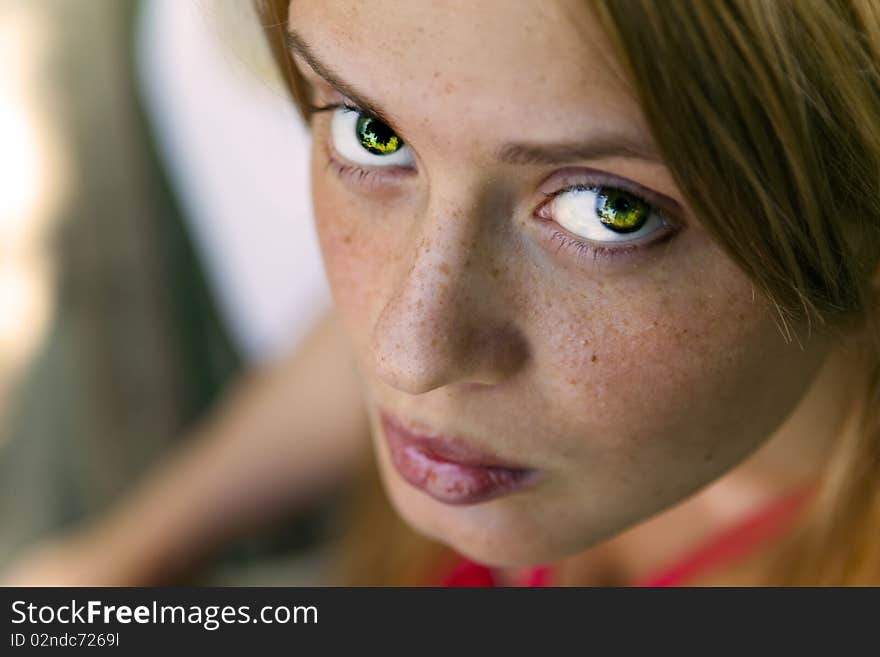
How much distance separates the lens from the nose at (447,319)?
565 mm

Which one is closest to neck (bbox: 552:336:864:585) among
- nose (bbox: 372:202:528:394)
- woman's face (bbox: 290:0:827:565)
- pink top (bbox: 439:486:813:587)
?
pink top (bbox: 439:486:813:587)

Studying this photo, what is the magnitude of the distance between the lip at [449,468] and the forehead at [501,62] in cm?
23

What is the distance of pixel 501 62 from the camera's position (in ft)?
1.63

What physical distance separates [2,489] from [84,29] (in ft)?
2.15

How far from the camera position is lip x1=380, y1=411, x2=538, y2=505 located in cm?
66

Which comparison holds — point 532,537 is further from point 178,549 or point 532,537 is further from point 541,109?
point 178,549

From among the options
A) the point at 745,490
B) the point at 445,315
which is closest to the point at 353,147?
the point at 445,315

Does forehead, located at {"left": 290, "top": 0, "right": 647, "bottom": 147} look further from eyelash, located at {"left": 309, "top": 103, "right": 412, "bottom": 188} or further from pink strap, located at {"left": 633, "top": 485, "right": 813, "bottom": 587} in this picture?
pink strap, located at {"left": 633, "top": 485, "right": 813, "bottom": 587}

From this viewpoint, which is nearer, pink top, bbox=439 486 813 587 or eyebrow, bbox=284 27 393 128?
eyebrow, bbox=284 27 393 128

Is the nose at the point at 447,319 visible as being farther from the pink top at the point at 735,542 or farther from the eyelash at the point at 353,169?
the pink top at the point at 735,542

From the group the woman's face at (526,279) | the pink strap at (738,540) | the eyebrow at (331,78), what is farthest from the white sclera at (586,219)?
the pink strap at (738,540)

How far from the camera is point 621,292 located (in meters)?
0.57

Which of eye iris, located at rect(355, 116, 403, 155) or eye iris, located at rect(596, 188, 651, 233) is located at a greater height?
eye iris, located at rect(355, 116, 403, 155)
